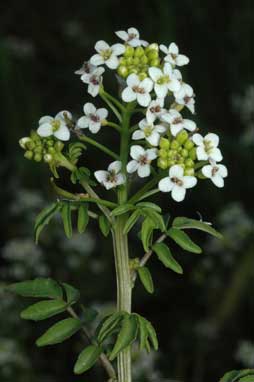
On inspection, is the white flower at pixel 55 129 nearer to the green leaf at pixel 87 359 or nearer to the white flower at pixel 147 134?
the white flower at pixel 147 134

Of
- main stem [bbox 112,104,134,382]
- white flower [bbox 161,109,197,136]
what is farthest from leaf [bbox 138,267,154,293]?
white flower [bbox 161,109,197,136]

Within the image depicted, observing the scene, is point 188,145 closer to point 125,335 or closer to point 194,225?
point 194,225

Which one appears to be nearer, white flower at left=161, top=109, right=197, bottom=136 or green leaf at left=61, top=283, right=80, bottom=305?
white flower at left=161, top=109, right=197, bottom=136

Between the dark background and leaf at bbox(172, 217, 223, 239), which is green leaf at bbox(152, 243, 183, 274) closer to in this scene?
leaf at bbox(172, 217, 223, 239)

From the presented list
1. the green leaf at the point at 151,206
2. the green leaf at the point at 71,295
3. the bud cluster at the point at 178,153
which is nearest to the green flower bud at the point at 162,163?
the bud cluster at the point at 178,153

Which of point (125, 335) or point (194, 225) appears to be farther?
point (194, 225)

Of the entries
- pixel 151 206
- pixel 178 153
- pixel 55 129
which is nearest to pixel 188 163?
pixel 178 153
